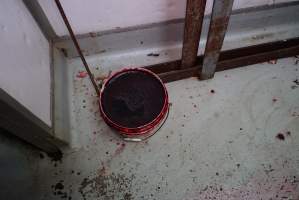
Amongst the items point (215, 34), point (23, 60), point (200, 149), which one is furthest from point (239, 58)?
point (23, 60)

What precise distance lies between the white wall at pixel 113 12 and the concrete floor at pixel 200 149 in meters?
0.27

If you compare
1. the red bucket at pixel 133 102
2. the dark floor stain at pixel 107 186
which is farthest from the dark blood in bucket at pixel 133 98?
the dark floor stain at pixel 107 186

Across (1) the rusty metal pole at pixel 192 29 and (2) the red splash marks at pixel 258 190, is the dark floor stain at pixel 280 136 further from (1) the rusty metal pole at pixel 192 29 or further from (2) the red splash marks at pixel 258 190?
(1) the rusty metal pole at pixel 192 29

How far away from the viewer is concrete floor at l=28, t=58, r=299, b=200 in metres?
1.02

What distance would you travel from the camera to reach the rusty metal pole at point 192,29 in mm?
876

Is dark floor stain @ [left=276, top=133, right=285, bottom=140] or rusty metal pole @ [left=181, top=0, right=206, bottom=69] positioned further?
dark floor stain @ [left=276, top=133, right=285, bottom=140]

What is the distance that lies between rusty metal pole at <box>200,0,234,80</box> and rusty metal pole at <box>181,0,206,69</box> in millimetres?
42

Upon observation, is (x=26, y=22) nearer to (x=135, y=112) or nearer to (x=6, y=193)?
(x=135, y=112)

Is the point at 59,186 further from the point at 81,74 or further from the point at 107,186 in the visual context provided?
the point at 81,74

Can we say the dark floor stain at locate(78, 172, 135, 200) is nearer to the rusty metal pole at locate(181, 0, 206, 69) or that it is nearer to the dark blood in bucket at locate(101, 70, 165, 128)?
the dark blood in bucket at locate(101, 70, 165, 128)

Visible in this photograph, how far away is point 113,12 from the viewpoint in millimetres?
1126

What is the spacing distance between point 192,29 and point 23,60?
1.89 ft

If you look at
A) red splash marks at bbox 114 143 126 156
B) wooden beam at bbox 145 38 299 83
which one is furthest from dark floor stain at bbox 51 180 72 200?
wooden beam at bbox 145 38 299 83

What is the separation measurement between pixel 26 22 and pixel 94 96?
40 cm
